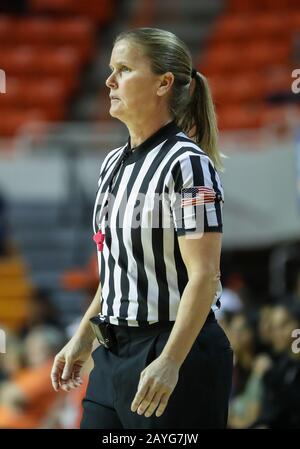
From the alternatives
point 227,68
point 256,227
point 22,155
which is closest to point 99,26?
point 227,68

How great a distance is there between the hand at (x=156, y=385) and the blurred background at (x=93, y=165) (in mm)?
3538

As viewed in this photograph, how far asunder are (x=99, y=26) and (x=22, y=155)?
3.88 metres

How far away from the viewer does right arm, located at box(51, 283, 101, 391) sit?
11.8 ft

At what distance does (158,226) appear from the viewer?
3.30 metres

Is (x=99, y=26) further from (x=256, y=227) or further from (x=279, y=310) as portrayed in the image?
(x=279, y=310)

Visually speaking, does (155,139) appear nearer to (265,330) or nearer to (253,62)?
(265,330)

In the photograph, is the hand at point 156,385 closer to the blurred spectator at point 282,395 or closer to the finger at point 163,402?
the finger at point 163,402

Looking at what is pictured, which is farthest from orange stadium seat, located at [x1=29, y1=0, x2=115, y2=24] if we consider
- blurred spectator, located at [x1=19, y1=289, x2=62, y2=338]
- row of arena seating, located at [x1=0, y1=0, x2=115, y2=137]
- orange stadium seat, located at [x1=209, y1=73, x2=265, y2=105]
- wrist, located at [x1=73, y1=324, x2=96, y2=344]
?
wrist, located at [x1=73, y1=324, x2=96, y2=344]

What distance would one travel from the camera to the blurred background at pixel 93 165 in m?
7.74

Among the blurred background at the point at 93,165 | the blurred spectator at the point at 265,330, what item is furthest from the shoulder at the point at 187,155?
the blurred spectator at the point at 265,330

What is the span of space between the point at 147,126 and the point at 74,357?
2.54 feet

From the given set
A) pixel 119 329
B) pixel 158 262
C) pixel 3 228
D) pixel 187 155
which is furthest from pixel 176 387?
pixel 3 228

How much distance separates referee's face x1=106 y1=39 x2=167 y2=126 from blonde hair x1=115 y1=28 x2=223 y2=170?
3 cm
